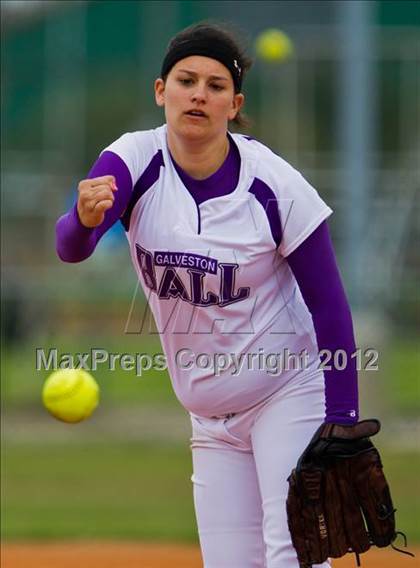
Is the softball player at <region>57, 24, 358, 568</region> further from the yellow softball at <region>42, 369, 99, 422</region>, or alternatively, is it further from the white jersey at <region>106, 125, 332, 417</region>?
the yellow softball at <region>42, 369, 99, 422</region>

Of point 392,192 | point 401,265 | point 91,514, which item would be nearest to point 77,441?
point 91,514

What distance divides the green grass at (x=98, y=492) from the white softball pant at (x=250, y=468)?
3209 millimetres

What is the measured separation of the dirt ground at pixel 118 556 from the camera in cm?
564

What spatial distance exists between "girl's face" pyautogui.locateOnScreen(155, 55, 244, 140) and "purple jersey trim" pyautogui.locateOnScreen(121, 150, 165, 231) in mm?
95

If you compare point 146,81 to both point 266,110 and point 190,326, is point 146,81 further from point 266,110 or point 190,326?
point 190,326

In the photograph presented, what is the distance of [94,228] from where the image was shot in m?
3.01

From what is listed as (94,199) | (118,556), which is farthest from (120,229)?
(94,199)

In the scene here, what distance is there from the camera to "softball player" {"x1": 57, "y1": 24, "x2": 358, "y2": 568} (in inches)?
125

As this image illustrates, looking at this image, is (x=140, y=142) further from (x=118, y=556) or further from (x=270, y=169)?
(x=118, y=556)

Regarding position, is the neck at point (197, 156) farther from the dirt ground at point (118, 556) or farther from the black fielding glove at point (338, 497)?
the dirt ground at point (118, 556)

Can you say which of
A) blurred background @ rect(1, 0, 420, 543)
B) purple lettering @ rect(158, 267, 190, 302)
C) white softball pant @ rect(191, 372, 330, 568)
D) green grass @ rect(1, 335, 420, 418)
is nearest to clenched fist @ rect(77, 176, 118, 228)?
purple lettering @ rect(158, 267, 190, 302)

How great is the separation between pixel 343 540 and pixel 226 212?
92cm

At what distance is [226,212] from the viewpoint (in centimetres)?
321

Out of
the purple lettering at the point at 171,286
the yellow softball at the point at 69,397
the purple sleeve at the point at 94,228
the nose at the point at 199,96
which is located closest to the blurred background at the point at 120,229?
the nose at the point at 199,96
